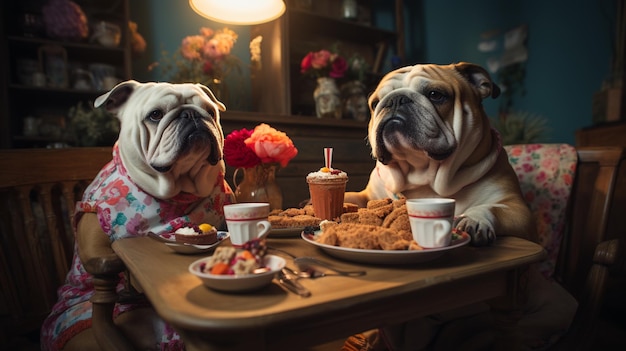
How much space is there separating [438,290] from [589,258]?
971mm

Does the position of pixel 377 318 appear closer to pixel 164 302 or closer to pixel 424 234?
pixel 424 234

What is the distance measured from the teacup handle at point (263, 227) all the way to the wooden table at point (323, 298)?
0.08 m

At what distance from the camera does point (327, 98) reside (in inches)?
107

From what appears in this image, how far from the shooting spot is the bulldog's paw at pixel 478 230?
816 millimetres

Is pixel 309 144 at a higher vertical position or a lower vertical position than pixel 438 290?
higher

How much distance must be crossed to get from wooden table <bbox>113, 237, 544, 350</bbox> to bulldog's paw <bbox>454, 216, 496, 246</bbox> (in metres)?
0.03

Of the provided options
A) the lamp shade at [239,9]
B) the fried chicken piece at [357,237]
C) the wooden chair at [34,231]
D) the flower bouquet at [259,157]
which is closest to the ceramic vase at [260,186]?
the flower bouquet at [259,157]

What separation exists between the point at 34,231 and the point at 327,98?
1.97 meters

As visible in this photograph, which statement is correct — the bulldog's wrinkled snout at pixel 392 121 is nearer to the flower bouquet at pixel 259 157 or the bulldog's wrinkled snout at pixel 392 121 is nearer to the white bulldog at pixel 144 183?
the flower bouquet at pixel 259 157

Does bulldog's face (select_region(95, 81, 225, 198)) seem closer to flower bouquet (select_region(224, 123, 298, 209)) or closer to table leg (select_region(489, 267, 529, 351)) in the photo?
flower bouquet (select_region(224, 123, 298, 209))

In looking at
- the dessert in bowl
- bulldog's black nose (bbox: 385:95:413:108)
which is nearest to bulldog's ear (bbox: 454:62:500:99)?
bulldog's black nose (bbox: 385:95:413:108)

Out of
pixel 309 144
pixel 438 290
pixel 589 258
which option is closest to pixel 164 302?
pixel 438 290

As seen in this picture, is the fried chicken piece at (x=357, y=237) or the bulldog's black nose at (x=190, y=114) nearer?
the fried chicken piece at (x=357, y=237)

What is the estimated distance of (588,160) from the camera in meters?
1.34
